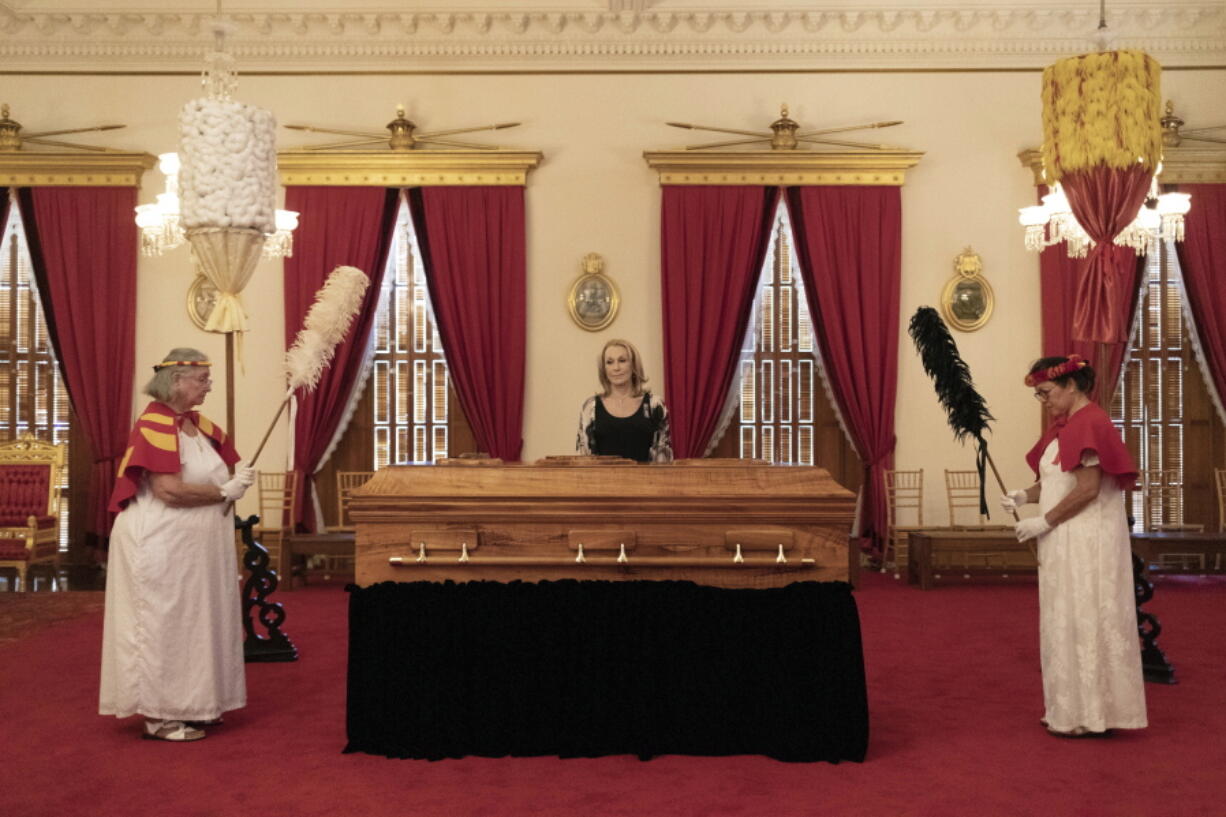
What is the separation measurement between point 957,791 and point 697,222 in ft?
23.2

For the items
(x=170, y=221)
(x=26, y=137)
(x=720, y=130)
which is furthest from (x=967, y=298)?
(x=26, y=137)

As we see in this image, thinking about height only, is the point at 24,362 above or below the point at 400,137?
below

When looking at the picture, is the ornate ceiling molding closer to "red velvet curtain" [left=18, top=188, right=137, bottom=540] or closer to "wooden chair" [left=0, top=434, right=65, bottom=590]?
"red velvet curtain" [left=18, top=188, right=137, bottom=540]

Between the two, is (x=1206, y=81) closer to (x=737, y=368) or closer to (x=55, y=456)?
(x=737, y=368)

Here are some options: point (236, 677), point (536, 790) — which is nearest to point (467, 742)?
point (536, 790)

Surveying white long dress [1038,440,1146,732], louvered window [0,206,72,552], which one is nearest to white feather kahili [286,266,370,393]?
white long dress [1038,440,1146,732]

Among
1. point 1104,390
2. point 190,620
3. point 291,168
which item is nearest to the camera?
point 190,620

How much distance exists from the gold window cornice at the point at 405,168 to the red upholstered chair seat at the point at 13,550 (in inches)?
152

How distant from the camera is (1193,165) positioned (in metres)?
10.5

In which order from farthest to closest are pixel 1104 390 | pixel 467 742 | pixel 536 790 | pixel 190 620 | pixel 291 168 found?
pixel 291 168 < pixel 1104 390 < pixel 190 620 < pixel 467 742 < pixel 536 790

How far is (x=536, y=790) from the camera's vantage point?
13.4 ft

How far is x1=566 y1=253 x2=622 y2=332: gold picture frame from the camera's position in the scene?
10547mm

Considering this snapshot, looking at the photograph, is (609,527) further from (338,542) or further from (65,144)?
(65,144)

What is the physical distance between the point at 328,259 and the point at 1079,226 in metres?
6.38
